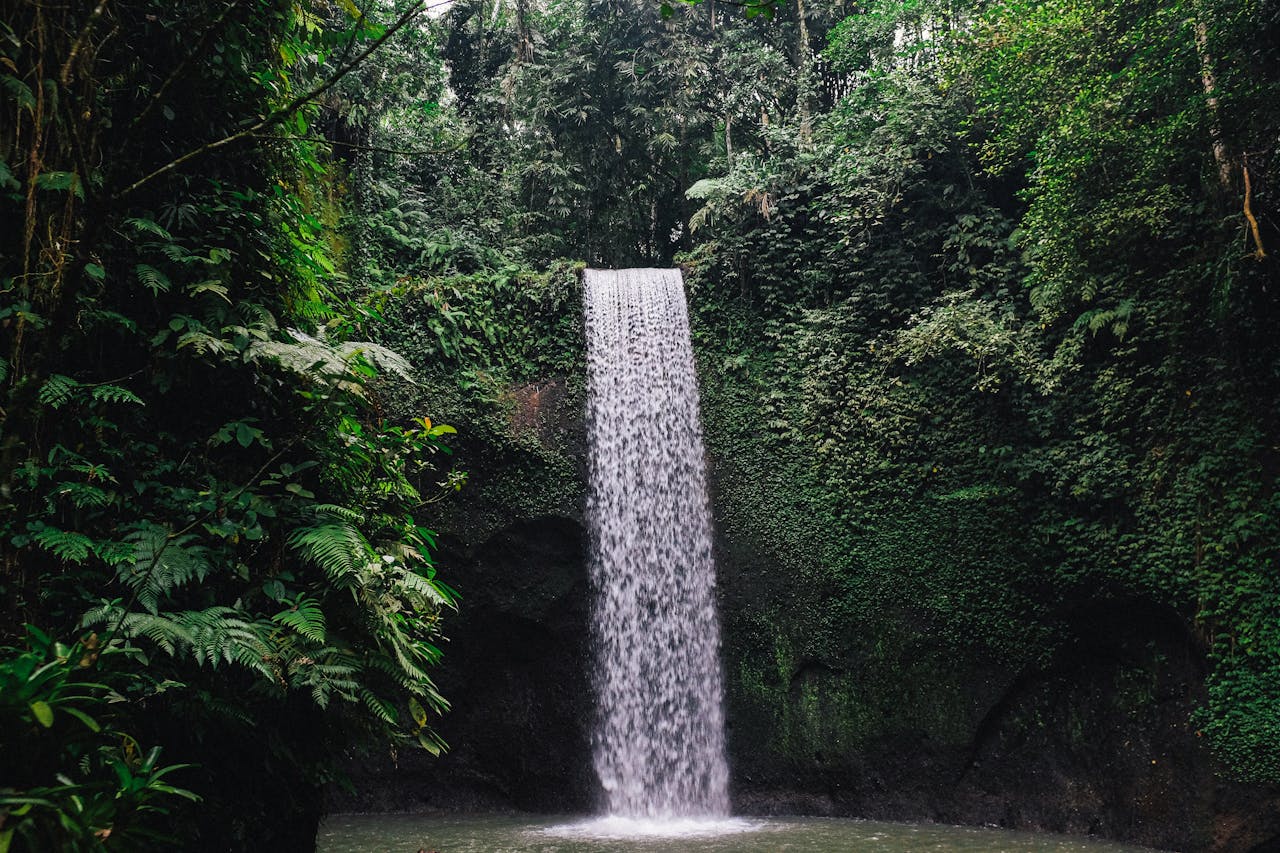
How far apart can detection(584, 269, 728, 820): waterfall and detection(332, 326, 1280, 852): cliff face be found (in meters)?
0.24

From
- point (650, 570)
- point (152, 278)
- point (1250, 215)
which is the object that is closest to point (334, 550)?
point (152, 278)

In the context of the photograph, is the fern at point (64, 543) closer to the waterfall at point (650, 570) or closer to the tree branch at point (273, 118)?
the tree branch at point (273, 118)

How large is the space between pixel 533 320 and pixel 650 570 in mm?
3826

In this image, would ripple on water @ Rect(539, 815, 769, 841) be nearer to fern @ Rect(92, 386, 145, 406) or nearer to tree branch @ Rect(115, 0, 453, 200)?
fern @ Rect(92, 386, 145, 406)

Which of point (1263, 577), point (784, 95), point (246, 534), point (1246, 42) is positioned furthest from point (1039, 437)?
point (784, 95)

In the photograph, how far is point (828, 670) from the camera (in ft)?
29.5

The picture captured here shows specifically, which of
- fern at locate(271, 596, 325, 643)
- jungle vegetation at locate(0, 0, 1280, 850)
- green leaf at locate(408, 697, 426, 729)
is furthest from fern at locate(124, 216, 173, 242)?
green leaf at locate(408, 697, 426, 729)

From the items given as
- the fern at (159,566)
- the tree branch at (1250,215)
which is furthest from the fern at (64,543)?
the tree branch at (1250,215)

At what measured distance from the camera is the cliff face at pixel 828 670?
24.9ft

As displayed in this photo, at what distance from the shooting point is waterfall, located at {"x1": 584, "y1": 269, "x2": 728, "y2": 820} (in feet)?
29.3

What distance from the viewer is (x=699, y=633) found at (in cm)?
937

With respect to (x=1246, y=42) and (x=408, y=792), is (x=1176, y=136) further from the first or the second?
(x=408, y=792)

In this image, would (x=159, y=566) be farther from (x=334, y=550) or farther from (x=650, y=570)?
(x=650, y=570)

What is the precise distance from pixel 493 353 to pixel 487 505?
2147mm
